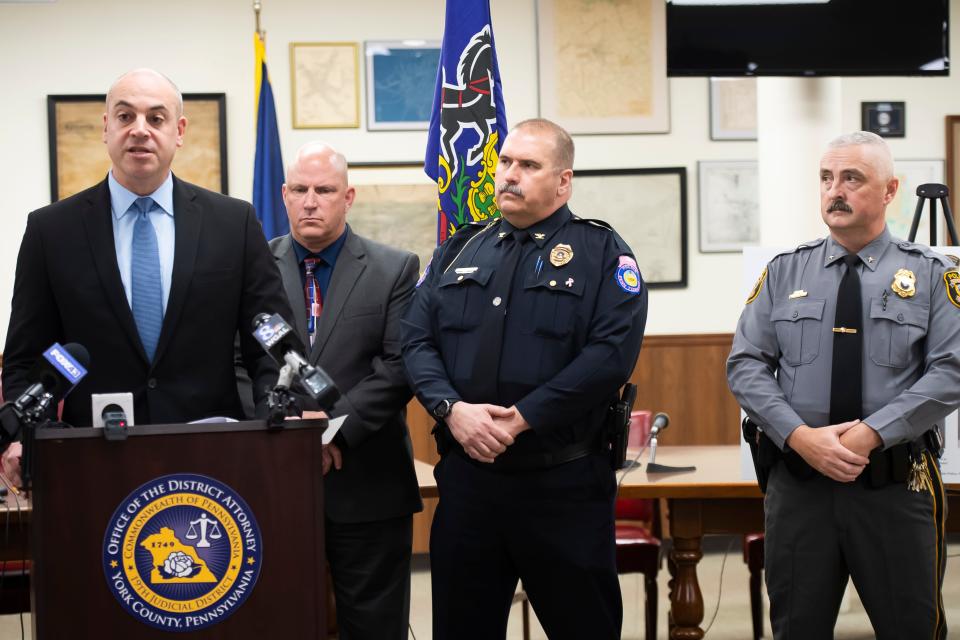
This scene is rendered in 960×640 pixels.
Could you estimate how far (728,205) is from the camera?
6.09 metres

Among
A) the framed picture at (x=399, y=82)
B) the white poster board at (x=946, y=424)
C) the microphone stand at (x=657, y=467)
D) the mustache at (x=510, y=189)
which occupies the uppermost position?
the framed picture at (x=399, y=82)

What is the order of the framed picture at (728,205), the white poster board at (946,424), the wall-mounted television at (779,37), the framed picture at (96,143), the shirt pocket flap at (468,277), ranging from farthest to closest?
the framed picture at (728,205)
the framed picture at (96,143)
the wall-mounted television at (779,37)
the white poster board at (946,424)
the shirt pocket flap at (468,277)

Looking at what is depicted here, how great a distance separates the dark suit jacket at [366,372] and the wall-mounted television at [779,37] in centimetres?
206

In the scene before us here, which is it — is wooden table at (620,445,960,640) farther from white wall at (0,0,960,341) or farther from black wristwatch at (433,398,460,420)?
white wall at (0,0,960,341)

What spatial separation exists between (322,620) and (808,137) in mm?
3428

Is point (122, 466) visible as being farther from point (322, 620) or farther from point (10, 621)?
point (10, 621)

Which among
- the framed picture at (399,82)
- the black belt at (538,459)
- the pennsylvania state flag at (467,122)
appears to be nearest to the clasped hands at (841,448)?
the black belt at (538,459)

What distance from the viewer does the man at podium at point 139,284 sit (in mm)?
2150

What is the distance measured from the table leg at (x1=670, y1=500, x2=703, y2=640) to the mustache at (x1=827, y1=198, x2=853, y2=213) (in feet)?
4.16

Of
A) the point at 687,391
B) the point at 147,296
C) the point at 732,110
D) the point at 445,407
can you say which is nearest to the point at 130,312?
the point at 147,296

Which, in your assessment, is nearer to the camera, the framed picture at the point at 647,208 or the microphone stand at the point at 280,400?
the microphone stand at the point at 280,400

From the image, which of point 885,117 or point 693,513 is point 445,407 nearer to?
point 693,513

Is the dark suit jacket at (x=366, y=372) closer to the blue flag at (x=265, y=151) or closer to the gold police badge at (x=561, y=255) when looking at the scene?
the gold police badge at (x=561, y=255)

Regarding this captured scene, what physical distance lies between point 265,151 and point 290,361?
3848 millimetres
